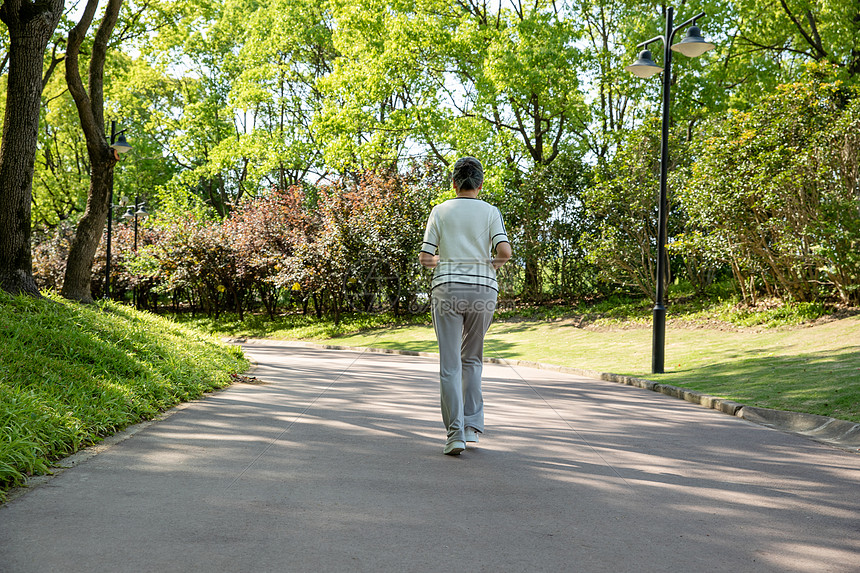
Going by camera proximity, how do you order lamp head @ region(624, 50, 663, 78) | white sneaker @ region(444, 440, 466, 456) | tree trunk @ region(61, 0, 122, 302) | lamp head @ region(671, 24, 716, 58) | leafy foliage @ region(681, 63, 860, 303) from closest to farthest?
1. white sneaker @ region(444, 440, 466, 456)
2. lamp head @ region(671, 24, 716, 58)
3. lamp head @ region(624, 50, 663, 78)
4. tree trunk @ region(61, 0, 122, 302)
5. leafy foliage @ region(681, 63, 860, 303)

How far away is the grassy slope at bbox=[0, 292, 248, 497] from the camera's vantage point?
4.98 metres

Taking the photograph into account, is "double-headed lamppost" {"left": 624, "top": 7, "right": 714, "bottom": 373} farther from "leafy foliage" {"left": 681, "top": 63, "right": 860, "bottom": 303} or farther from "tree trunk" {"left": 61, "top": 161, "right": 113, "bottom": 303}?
"tree trunk" {"left": 61, "top": 161, "right": 113, "bottom": 303}

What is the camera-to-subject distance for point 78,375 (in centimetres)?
700

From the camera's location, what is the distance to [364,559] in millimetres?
3227

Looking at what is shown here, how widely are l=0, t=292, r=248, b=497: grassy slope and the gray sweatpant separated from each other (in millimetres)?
2842

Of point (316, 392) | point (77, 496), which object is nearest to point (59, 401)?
point (77, 496)

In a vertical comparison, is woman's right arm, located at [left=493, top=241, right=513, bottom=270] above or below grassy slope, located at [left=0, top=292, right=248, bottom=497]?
above

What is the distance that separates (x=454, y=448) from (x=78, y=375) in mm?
4143

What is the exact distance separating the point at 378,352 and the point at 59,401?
13.7 metres

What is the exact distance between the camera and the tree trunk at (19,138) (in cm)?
1041

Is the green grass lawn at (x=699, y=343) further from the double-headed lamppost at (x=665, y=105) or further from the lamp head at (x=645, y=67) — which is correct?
the lamp head at (x=645, y=67)

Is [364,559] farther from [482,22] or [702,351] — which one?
[482,22]

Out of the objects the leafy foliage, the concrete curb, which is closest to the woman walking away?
the concrete curb

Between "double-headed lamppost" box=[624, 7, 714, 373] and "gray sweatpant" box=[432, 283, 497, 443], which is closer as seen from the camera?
"gray sweatpant" box=[432, 283, 497, 443]
